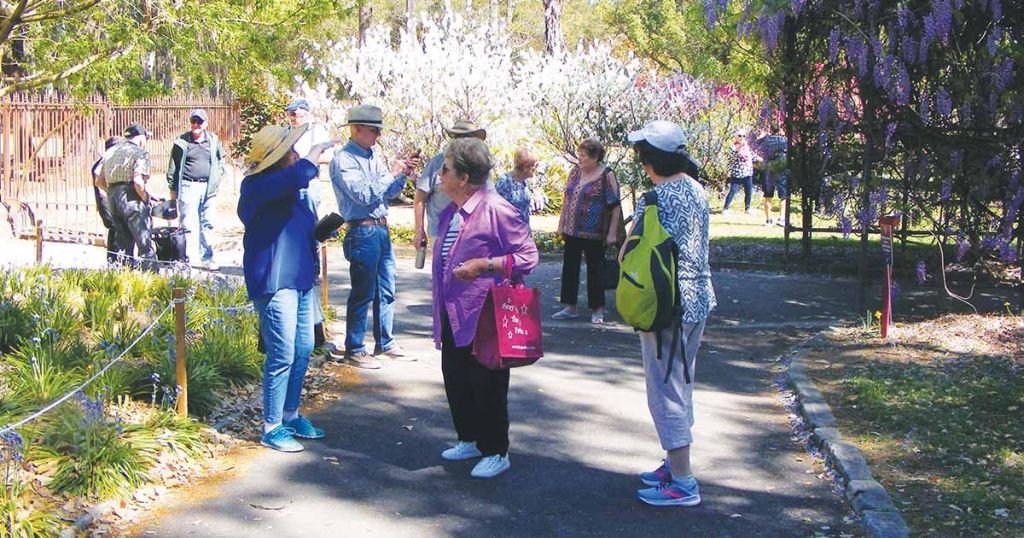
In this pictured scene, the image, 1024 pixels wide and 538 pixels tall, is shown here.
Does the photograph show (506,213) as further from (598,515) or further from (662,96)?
(662,96)

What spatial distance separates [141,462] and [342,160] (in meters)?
2.94

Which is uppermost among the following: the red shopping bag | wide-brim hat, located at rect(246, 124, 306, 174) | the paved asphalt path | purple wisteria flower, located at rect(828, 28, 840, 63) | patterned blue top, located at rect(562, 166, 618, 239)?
purple wisteria flower, located at rect(828, 28, 840, 63)

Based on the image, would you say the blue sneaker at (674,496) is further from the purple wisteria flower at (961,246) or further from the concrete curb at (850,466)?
the purple wisteria flower at (961,246)

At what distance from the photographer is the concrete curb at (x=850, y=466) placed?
219 inches

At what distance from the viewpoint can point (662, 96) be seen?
1825 cm

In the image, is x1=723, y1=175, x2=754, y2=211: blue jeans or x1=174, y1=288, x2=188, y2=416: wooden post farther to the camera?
x1=723, y1=175, x2=754, y2=211: blue jeans

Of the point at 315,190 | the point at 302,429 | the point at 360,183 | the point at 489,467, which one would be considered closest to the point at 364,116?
the point at 360,183

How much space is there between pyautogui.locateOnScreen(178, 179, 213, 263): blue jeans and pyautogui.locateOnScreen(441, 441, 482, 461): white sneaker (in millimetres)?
7211

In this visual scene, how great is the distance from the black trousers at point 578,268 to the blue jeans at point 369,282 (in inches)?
99.8

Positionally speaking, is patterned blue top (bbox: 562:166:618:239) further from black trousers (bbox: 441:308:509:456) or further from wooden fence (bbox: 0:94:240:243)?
wooden fence (bbox: 0:94:240:243)

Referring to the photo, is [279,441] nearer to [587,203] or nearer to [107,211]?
[587,203]

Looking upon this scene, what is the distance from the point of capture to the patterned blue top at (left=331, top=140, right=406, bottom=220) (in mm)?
8180

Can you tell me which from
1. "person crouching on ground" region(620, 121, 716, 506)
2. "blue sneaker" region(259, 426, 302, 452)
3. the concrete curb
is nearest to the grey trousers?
"person crouching on ground" region(620, 121, 716, 506)

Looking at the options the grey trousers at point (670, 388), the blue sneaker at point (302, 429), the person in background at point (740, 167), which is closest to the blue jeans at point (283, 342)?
the blue sneaker at point (302, 429)
